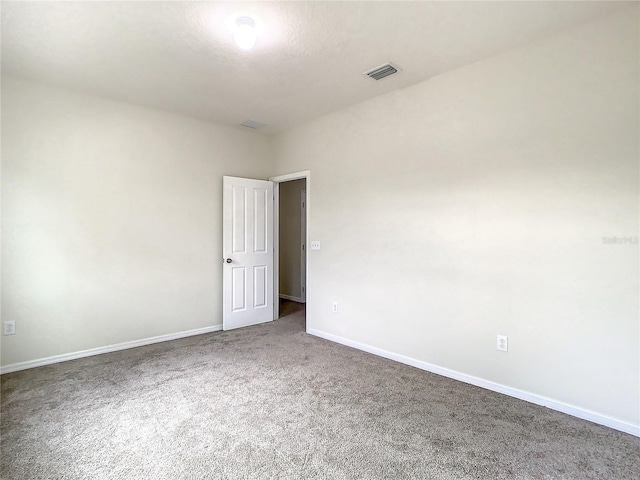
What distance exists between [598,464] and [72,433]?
316 centimetres

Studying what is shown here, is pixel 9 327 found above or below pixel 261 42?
below

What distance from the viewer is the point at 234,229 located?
4.49 m

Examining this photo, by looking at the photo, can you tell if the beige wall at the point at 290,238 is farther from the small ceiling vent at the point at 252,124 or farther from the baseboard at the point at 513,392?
the baseboard at the point at 513,392

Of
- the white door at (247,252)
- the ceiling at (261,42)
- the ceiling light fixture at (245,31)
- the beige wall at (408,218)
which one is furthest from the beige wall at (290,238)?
the ceiling light fixture at (245,31)

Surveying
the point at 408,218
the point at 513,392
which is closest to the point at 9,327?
the point at 408,218

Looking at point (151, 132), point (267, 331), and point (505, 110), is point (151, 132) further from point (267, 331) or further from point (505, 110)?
point (505, 110)

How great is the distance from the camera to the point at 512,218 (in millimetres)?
2604

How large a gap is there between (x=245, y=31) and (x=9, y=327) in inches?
132

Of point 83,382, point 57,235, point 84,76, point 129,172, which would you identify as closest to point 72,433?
point 83,382

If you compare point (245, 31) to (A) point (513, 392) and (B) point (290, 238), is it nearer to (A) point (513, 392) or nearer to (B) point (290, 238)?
(A) point (513, 392)

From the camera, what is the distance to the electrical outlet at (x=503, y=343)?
8.64ft

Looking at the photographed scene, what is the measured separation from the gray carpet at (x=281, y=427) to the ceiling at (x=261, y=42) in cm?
272

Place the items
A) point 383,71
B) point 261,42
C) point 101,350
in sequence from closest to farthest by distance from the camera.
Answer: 1. point 261,42
2. point 383,71
3. point 101,350

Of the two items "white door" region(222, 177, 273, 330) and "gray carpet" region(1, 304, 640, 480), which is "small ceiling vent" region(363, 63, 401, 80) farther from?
"gray carpet" region(1, 304, 640, 480)
